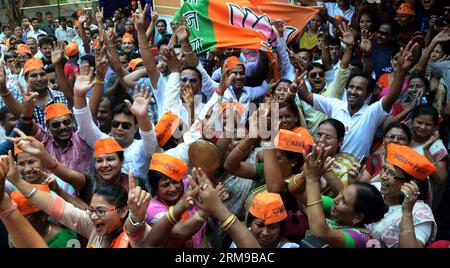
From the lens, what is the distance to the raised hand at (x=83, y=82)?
383cm

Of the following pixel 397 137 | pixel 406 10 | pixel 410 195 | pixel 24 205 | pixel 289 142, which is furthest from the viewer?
pixel 406 10

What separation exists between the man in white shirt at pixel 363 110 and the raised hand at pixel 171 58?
161 centimetres

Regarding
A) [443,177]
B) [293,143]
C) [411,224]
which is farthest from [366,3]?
[411,224]

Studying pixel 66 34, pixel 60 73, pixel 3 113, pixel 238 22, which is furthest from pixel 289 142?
pixel 66 34

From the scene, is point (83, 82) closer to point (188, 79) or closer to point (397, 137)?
point (188, 79)

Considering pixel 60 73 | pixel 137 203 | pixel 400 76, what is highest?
pixel 137 203

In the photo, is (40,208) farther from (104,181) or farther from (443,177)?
(443,177)

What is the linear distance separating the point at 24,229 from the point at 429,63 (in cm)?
468

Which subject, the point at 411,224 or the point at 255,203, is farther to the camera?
the point at 255,203

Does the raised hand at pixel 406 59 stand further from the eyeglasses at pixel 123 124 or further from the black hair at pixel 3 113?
the black hair at pixel 3 113

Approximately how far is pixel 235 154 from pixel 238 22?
2.66 m

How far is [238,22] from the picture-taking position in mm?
5547

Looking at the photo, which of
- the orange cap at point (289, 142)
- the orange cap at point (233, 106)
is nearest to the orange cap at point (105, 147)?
the orange cap at point (233, 106)
